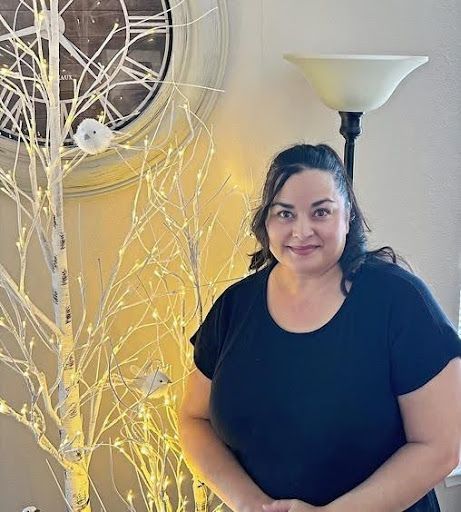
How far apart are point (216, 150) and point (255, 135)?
105 millimetres

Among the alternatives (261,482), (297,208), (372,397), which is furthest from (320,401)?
(297,208)

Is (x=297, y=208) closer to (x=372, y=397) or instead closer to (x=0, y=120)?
(x=372, y=397)

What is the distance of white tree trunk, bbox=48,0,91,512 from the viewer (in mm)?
1366

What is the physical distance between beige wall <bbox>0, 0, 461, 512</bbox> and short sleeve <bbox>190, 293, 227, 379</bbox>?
572mm

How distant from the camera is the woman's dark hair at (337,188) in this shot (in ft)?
4.20

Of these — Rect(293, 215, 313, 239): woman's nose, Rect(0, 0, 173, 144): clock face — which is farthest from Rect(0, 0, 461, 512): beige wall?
Rect(293, 215, 313, 239): woman's nose

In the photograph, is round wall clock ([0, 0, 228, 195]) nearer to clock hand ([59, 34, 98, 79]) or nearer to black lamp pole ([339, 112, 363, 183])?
clock hand ([59, 34, 98, 79])

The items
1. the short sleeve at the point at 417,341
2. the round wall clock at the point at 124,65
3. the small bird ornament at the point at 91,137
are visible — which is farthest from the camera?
the round wall clock at the point at 124,65

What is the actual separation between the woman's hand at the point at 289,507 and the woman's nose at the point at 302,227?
436mm

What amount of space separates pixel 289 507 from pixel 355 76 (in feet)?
2.87

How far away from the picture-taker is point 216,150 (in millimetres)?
1905

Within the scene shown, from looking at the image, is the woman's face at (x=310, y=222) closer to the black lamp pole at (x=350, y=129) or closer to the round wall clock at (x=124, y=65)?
the black lamp pole at (x=350, y=129)

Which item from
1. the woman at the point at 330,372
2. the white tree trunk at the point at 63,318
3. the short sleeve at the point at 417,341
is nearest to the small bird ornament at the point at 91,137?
the white tree trunk at the point at 63,318

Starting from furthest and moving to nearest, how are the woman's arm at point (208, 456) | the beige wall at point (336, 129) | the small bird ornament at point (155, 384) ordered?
the beige wall at point (336, 129) < the small bird ornament at point (155, 384) < the woman's arm at point (208, 456)
